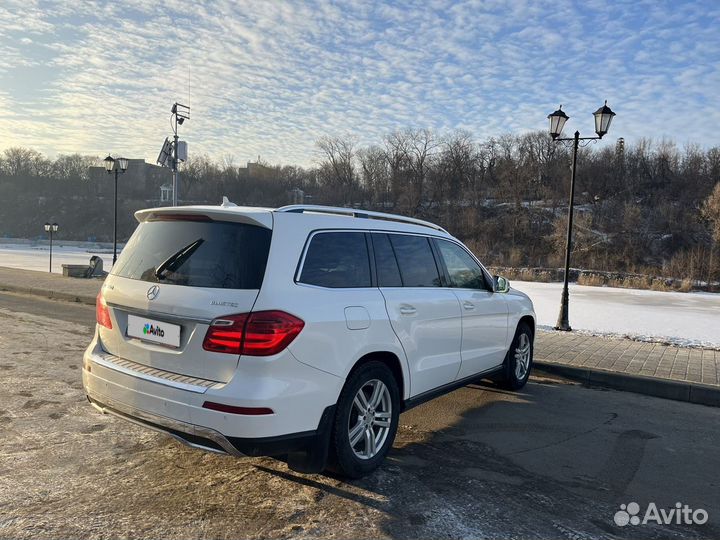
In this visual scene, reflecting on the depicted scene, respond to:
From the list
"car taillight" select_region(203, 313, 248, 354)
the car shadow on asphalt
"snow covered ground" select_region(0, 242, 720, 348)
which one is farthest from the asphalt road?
"snow covered ground" select_region(0, 242, 720, 348)

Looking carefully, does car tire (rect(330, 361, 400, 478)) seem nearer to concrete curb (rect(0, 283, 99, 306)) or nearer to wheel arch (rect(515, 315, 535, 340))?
wheel arch (rect(515, 315, 535, 340))

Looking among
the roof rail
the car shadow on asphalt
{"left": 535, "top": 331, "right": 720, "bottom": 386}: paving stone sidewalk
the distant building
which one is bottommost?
the car shadow on asphalt

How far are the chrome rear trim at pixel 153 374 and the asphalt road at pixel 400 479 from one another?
770 mm

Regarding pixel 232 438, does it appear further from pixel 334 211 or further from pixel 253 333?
pixel 334 211

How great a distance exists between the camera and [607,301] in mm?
19453

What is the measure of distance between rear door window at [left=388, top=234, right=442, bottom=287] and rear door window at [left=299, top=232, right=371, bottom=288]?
46 cm

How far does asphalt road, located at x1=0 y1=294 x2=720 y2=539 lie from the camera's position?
316 centimetres

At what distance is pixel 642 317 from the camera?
14539 millimetres

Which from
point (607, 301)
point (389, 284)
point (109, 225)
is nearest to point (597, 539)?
point (389, 284)

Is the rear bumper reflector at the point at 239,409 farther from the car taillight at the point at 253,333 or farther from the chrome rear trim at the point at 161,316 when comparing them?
the chrome rear trim at the point at 161,316

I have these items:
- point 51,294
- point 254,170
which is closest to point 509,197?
point 254,170

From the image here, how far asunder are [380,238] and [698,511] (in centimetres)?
296

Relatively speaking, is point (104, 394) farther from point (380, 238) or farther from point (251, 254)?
point (380, 238)

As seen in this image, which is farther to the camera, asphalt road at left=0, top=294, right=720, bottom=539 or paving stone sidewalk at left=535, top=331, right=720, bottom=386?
paving stone sidewalk at left=535, top=331, right=720, bottom=386
